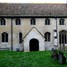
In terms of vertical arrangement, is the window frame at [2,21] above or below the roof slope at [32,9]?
below

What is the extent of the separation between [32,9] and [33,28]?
422 centimetres

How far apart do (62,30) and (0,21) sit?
1068 cm

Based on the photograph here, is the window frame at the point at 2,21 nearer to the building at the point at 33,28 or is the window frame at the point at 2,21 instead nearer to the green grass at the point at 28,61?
the building at the point at 33,28

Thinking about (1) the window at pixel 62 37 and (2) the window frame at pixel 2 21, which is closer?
(2) the window frame at pixel 2 21

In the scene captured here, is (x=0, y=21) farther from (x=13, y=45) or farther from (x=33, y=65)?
(x=33, y=65)

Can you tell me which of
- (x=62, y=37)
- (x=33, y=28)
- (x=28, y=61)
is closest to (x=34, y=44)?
(x=33, y=28)

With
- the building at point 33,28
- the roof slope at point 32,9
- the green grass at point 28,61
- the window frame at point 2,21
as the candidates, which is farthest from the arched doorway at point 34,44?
the green grass at point 28,61

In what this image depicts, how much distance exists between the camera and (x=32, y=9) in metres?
52.3

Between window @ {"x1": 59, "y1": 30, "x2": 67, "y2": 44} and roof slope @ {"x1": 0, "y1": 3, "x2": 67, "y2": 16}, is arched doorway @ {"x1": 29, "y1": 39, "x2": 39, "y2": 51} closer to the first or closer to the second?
window @ {"x1": 59, "y1": 30, "x2": 67, "y2": 44}

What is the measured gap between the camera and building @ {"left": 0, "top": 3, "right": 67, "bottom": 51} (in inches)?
1973

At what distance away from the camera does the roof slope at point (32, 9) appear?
50.8 m

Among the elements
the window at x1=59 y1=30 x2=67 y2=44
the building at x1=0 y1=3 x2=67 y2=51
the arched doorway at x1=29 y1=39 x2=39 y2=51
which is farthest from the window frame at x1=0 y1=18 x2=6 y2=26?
the window at x1=59 y1=30 x2=67 y2=44

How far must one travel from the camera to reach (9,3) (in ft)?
178

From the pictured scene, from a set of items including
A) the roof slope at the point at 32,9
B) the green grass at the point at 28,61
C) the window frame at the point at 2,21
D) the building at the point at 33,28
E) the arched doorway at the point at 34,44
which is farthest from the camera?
the roof slope at the point at 32,9
